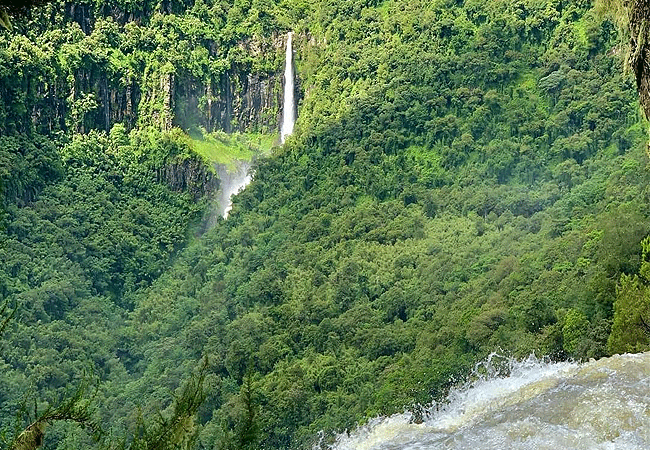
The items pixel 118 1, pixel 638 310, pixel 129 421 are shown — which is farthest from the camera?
pixel 118 1

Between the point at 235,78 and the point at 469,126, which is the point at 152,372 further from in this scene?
the point at 235,78

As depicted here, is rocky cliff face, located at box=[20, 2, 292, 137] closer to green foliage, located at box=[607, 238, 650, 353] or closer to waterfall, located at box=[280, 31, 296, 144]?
waterfall, located at box=[280, 31, 296, 144]

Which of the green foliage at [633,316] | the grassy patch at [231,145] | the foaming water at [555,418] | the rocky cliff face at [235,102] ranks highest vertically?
the foaming water at [555,418]

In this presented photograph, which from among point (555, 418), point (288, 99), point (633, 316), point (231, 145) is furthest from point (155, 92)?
point (555, 418)

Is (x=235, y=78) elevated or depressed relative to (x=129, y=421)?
elevated

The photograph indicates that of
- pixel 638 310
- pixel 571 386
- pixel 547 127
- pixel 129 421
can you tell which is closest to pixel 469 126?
pixel 547 127

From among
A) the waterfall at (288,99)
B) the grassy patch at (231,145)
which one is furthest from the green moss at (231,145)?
the waterfall at (288,99)

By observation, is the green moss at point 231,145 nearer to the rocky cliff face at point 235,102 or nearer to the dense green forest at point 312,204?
the dense green forest at point 312,204
